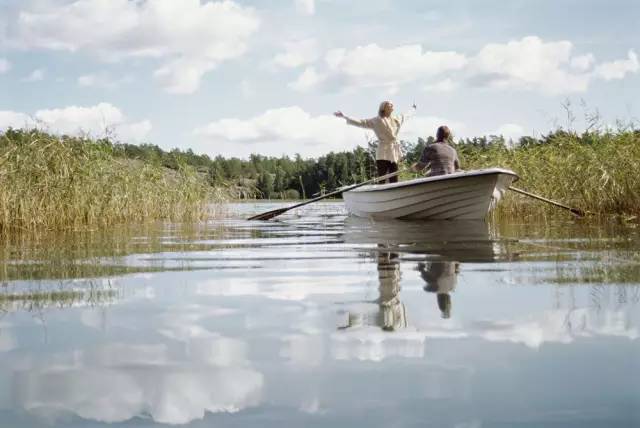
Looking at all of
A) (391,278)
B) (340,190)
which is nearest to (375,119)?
(340,190)

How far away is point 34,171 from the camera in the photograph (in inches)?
488

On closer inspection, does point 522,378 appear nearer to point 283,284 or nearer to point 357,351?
A: point 357,351

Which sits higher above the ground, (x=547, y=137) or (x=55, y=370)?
(x=547, y=137)

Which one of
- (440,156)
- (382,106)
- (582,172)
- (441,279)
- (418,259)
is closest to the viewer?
(441,279)

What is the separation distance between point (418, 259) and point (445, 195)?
22.9 ft

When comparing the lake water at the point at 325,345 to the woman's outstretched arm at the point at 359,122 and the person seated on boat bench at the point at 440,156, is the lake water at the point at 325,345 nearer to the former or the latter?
the person seated on boat bench at the point at 440,156

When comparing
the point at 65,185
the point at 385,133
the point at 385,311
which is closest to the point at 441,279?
the point at 385,311

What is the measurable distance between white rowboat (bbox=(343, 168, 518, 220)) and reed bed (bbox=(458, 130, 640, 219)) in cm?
199

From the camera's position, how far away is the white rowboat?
40.8 ft

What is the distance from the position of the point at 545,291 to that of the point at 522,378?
203cm

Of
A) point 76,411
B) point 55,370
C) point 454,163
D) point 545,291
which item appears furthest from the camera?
point 454,163

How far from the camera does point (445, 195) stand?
1306 centimetres

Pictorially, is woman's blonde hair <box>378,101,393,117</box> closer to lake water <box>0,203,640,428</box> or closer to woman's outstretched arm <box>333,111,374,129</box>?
woman's outstretched arm <box>333,111,374,129</box>

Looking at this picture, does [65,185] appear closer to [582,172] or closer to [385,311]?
[582,172]
